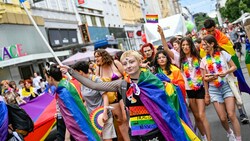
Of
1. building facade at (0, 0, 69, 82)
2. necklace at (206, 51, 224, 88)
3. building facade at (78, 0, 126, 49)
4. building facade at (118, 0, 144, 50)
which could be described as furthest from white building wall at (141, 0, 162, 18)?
necklace at (206, 51, 224, 88)

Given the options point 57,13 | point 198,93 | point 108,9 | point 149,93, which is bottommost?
point 198,93

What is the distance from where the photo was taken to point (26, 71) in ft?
65.1

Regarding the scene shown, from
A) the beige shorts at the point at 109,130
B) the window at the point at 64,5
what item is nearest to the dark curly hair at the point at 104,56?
the beige shorts at the point at 109,130

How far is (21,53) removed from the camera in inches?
713

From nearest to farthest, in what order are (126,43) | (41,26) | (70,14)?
(41,26), (70,14), (126,43)

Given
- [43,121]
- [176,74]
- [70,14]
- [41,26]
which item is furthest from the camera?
[70,14]

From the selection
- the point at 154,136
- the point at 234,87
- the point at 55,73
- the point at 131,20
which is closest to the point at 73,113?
the point at 55,73

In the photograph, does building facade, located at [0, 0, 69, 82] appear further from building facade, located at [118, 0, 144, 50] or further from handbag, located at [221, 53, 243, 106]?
building facade, located at [118, 0, 144, 50]

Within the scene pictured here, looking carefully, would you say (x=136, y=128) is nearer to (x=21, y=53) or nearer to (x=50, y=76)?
(x=50, y=76)

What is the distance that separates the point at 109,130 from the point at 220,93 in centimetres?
175

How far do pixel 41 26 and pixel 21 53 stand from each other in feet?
12.8

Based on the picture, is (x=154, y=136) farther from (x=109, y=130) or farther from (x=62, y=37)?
(x=62, y=37)

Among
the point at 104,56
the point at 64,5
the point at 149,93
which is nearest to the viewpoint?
the point at 149,93

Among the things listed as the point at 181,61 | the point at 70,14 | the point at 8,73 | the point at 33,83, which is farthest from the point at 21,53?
the point at 181,61
